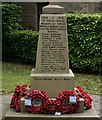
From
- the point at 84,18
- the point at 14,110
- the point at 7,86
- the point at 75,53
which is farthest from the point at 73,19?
the point at 14,110

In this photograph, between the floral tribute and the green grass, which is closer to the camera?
the floral tribute

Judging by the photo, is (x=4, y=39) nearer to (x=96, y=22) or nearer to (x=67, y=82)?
(x=96, y=22)

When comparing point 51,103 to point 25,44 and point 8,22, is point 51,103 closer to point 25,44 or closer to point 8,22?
point 25,44

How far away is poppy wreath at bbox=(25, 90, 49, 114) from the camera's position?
6.88m

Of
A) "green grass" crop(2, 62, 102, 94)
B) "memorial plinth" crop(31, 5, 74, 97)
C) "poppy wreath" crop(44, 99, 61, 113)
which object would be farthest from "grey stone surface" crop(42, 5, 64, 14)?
"green grass" crop(2, 62, 102, 94)

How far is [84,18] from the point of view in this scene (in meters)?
13.0

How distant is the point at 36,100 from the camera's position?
6961 millimetres

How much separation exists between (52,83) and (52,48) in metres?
0.75

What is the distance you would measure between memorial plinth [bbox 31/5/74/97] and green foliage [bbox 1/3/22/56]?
8184mm

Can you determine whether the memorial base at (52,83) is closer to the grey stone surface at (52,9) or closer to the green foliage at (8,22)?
the grey stone surface at (52,9)

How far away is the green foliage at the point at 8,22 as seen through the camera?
15.5 m

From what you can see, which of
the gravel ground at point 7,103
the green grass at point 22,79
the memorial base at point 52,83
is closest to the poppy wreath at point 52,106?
the memorial base at point 52,83

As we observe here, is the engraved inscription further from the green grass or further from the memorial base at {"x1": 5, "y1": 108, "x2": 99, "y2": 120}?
the green grass

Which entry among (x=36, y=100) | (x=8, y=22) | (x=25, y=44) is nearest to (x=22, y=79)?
(x=25, y=44)
